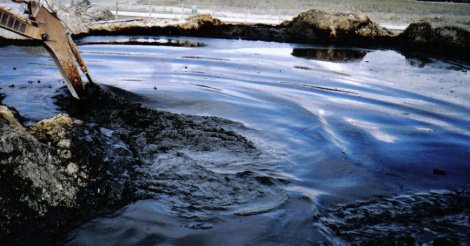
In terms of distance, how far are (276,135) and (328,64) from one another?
24.5 feet

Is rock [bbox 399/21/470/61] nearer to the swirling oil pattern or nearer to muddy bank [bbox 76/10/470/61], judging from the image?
muddy bank [bbox 76/10/470/61]

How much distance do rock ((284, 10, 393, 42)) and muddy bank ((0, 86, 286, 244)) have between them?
551 inches

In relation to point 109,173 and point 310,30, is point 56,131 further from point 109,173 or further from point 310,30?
point 310,30

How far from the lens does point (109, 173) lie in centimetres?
315

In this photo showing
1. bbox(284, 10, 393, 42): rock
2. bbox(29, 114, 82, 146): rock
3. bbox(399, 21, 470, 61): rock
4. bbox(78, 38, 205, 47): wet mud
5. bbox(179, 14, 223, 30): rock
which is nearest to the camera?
bbox(29, 114, 82, 146): rock

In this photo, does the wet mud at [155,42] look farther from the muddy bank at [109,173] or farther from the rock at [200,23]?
the muddy bank at [109,173]

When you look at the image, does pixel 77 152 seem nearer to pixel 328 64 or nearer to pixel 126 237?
pixel 126 237

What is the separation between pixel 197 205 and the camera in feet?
9.82

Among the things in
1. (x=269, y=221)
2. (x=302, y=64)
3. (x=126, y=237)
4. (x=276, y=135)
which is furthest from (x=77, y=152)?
(x=302, y=64)

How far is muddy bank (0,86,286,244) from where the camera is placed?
2463mm

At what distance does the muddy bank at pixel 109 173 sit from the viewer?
2.46m

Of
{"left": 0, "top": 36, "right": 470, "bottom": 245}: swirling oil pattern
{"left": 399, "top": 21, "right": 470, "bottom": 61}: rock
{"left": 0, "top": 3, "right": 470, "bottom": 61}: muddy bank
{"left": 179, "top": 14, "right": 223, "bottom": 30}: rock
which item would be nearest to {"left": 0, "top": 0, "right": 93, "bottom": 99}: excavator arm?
Answer: {"left": 0, "top": 36, "right": 470, "bottom": 245}: swirling oil pattern

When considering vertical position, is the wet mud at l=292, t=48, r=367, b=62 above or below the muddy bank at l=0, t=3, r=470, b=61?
below

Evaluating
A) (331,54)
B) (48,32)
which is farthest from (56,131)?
(331,54)
